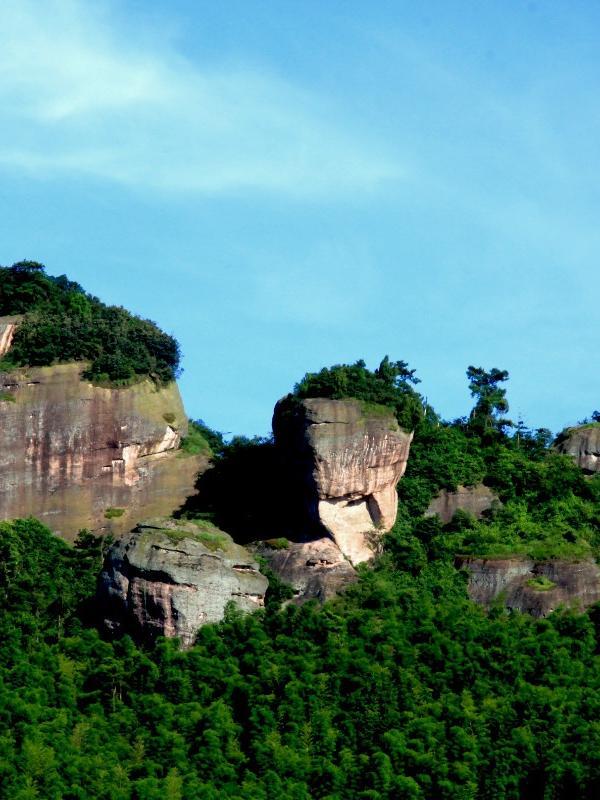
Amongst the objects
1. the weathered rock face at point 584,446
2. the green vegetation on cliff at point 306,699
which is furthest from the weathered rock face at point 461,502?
the green vegetation on cliff at point 306,699

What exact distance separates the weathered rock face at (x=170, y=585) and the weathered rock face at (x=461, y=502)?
24.9 feet

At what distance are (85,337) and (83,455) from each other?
3.87 m

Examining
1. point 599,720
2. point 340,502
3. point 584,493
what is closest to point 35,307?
point 340,502

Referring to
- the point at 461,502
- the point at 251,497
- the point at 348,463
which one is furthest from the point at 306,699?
the point at 461,502

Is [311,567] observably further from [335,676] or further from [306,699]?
[306,699]

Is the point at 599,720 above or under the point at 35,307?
under

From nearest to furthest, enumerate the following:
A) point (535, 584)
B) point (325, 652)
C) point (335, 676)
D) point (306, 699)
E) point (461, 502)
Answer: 1. point (306, 699)
2. point (335, 676)
3. point (325, 652)
4. point (535, 584)
5. point (461, 502)

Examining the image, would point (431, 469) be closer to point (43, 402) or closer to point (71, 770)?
point (43, 402)

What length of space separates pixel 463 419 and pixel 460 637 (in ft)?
43.0

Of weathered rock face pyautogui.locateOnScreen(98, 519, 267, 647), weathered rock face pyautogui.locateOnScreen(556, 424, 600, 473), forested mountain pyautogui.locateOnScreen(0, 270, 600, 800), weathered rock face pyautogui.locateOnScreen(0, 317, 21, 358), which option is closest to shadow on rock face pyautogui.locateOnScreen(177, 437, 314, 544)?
forested mountain pyautogui.locateOnScreen(0, 270, 600, 800)

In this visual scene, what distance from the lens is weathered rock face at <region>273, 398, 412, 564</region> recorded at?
67688 millimetres

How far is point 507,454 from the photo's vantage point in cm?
7244

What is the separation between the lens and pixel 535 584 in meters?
66.1

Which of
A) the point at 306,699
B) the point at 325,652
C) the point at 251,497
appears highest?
the point at 251,497
